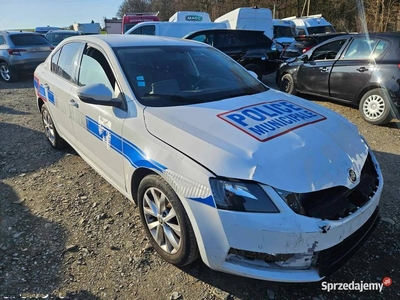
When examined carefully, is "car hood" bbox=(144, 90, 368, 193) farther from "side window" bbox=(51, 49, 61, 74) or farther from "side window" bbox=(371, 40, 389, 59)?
"side window" bbox=(371, 40, 389, 59)

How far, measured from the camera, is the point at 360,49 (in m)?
5.80

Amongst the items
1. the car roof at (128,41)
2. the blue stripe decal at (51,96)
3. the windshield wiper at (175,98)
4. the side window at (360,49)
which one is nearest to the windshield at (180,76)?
the windshield wiper at (175,98)

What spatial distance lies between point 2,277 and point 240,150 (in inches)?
78.5

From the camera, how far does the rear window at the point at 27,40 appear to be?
32.6ft

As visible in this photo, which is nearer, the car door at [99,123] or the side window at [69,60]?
the car door at [99,123]

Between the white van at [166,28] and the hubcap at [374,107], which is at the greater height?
the white van at [166,28]

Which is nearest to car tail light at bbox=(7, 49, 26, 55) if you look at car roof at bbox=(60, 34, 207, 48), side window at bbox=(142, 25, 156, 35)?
side window at bbox=(142, 25, 156, 35)

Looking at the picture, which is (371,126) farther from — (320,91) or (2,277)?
(2,277)

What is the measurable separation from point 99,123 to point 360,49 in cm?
528

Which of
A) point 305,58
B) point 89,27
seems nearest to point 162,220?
point 305,58

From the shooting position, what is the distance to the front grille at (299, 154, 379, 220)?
1.85 metres

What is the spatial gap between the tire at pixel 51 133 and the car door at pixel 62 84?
0.22 metres

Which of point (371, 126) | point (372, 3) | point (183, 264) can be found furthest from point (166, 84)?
point (372, 3)

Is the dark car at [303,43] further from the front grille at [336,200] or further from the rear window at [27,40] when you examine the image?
the front grille at [336,200]
